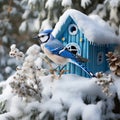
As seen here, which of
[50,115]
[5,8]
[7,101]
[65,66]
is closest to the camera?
[50,115]

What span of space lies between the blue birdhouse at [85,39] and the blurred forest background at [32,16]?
0.96 metres

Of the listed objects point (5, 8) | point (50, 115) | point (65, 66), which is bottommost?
point (50, 115)

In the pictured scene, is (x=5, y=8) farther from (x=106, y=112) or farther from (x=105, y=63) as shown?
(x=106, y=112)

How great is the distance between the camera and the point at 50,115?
1.78m

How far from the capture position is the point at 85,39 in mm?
2145

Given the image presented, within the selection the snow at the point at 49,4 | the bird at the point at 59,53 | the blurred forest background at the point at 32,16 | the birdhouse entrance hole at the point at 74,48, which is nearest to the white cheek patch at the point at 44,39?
the bird at the point at 59,53

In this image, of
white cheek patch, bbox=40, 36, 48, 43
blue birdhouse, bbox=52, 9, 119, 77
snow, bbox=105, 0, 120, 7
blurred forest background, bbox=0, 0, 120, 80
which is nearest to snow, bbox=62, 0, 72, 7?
blurred forest background, bbox=0, 0, 120, 80

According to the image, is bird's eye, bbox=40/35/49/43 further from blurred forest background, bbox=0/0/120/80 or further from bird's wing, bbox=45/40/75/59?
blurred forest background, bbox=0/0/120/80

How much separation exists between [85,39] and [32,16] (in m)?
2.40

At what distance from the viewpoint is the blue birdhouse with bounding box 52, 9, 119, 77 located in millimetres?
2125

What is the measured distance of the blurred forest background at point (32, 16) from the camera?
11.0ft

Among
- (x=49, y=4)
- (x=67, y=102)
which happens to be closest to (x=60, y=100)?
(x=67, y=102)

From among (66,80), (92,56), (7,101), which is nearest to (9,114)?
(7,101)

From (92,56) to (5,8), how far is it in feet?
10.7
